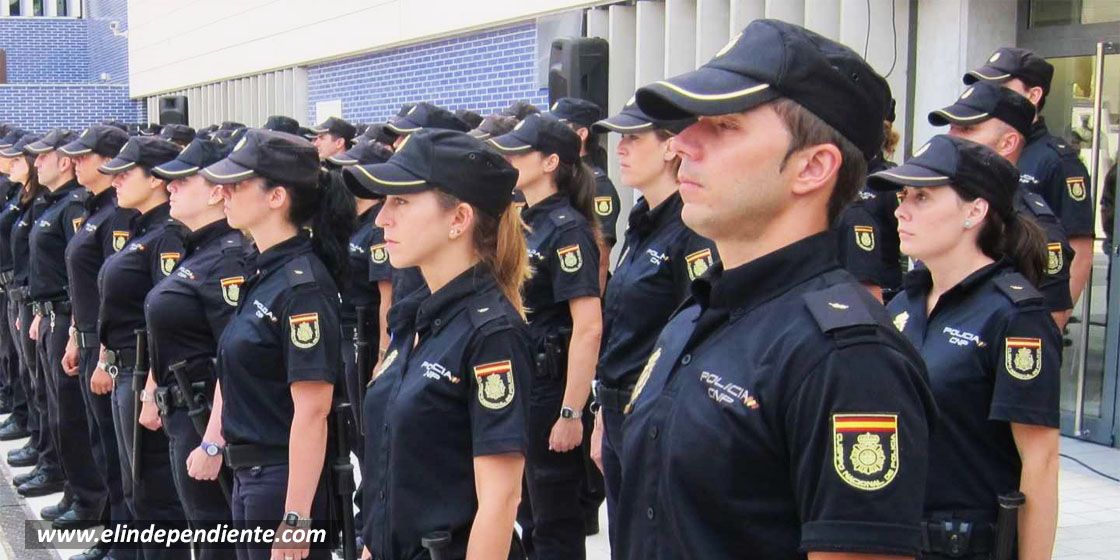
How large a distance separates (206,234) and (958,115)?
10.1ft

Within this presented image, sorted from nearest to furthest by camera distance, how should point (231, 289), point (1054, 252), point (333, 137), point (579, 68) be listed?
point (231, 289) < point (1054, 252) < point (333, 137) < point (579, 68)

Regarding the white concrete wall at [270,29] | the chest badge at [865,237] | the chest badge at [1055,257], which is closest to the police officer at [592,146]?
the chest badge at [865,237]

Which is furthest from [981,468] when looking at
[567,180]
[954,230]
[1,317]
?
[1,317]

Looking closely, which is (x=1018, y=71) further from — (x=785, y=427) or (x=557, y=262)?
(x=785, y=427)

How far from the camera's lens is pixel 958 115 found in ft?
16.3

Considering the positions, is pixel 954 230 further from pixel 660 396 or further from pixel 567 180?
pixel 567 180

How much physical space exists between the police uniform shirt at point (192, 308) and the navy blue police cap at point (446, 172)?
1.54 metres

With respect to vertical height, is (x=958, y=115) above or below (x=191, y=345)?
above

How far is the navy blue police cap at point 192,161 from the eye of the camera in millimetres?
5152

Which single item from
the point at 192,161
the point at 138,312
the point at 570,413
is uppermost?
the point at 192,161

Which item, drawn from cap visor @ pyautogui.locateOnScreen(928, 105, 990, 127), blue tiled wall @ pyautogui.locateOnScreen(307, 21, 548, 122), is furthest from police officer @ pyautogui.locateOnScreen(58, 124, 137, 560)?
blue tiled wall @ pyautogui.locateOnScreen(307, 21, 548, 122)

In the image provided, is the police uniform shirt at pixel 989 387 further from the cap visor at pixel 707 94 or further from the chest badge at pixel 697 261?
the cap visor at pixel 707 94

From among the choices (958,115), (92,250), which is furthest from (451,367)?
(92,250)

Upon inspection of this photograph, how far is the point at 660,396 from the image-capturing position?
2010 mm
